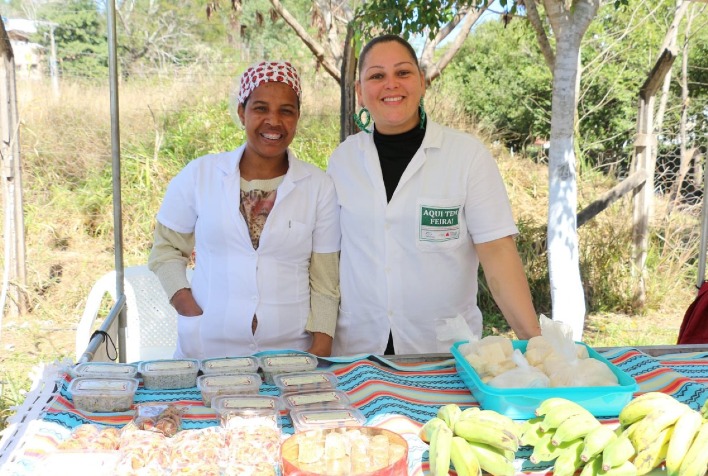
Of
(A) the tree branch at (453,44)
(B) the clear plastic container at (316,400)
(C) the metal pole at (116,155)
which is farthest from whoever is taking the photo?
(A) the tree branch at (453,44)

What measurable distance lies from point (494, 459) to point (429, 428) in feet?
0.62

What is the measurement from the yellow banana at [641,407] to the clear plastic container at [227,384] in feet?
3.16

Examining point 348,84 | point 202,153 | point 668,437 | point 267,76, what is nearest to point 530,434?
point 668,437

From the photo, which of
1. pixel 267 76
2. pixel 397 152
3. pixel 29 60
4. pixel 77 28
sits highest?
pixel 77 28

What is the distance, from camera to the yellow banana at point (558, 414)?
154cm

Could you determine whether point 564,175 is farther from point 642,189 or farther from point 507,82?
point 507,82

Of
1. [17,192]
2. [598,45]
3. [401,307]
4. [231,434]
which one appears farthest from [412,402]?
[598,45]

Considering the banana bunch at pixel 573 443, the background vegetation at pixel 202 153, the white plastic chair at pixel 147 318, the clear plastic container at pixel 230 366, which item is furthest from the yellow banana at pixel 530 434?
the background vegetation at pixel 202 153

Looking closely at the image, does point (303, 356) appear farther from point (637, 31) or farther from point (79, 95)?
point (637, 31)

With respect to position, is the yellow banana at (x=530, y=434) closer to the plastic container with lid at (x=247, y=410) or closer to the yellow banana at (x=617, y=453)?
the yellow banana at (x=617, y=453)

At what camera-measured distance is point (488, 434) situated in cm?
149

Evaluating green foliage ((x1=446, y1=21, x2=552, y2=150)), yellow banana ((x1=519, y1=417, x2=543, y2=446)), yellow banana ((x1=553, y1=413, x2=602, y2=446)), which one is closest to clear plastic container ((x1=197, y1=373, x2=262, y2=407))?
yellow banana ((x1=519, y1=417, x2=543, y2=446))

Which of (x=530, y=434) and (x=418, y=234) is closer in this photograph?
(x=530, y=434)

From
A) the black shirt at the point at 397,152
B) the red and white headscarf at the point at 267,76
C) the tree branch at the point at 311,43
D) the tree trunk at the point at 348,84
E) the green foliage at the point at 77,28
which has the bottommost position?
the black shirt at the point at 397,152
